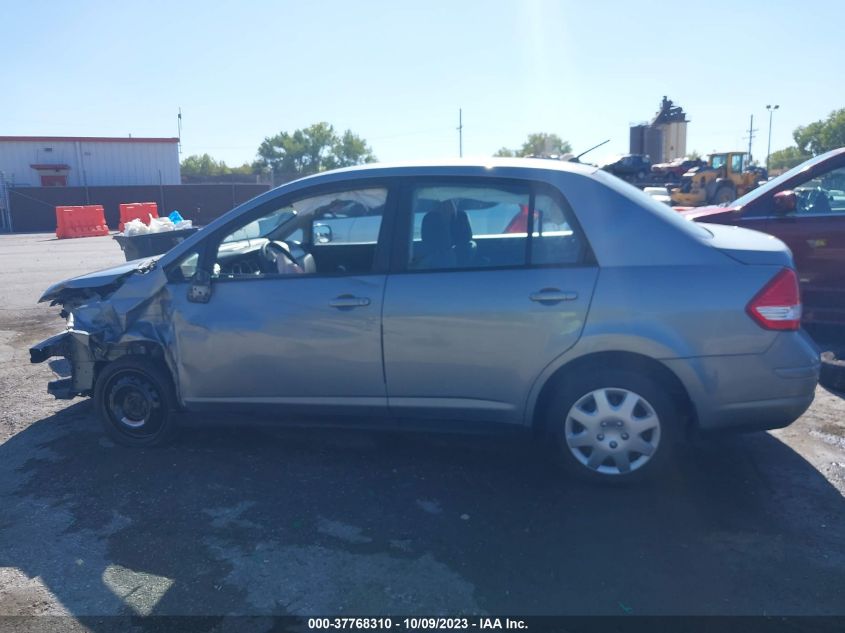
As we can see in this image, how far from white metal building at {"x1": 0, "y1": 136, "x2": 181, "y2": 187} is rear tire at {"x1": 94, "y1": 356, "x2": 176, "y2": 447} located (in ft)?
126

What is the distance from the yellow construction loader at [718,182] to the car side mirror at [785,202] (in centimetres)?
2342

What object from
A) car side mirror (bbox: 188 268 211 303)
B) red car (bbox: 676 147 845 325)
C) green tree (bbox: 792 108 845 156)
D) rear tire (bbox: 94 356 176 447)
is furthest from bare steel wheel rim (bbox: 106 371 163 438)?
green tree (bbox: 792 108 845 156)

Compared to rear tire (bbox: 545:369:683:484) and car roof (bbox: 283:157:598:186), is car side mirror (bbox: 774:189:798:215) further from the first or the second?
rear tire (bbox: 545:369:683:484)

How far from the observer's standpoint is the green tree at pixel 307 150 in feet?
232

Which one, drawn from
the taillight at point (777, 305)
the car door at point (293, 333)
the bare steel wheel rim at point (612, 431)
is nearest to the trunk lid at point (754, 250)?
the taillight at point (777, 305)

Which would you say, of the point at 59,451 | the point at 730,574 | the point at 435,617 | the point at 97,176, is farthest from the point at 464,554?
the point at 97,176

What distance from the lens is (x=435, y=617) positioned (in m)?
3.13

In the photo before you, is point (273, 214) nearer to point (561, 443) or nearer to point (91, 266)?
point (561, 443)

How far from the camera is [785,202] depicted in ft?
23.0

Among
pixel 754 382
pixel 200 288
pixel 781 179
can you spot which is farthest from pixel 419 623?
pixel 781 179

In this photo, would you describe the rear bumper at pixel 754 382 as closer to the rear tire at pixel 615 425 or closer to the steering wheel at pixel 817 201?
the rear tire at pixel 615 425

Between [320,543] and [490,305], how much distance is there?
1545mm

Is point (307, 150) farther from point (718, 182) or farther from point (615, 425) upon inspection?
point (615, 425)

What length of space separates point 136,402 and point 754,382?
380 centimetres
